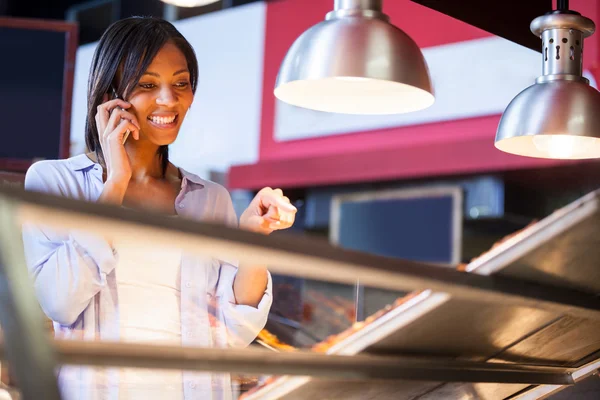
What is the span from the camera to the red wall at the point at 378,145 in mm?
5727

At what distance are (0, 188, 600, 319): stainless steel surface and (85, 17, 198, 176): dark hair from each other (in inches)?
34.0

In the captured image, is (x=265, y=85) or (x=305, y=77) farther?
(x=265, y=85)

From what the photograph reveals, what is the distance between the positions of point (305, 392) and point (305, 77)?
1.70ft

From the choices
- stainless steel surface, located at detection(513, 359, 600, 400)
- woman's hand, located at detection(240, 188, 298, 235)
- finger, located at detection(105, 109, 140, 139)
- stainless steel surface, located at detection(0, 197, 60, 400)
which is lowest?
stainless steel surface, located at detection(513, 359, 600, 400)

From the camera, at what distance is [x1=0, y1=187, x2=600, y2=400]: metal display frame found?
65cm

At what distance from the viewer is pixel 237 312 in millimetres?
1723

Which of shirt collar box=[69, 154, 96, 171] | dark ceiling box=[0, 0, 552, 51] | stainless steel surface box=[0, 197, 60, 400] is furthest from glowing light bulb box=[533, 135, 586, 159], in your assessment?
stainless steel surface box=[0, 197, 60, 400]

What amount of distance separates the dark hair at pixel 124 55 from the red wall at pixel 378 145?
12.2ft

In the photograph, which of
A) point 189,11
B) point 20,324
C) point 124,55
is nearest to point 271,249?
point 20,324

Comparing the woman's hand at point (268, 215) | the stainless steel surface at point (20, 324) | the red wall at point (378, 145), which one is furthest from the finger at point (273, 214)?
the red wall at point (378, 145)

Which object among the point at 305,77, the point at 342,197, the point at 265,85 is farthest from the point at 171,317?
the point at 265,85

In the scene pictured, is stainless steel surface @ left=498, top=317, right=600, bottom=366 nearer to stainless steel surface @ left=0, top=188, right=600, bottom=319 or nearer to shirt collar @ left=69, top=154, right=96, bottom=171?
stainless steel surface @ left=0, top=188, right=600, bottom=319

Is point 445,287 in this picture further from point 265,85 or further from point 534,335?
point 265,85

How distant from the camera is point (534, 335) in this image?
1.46 metres
